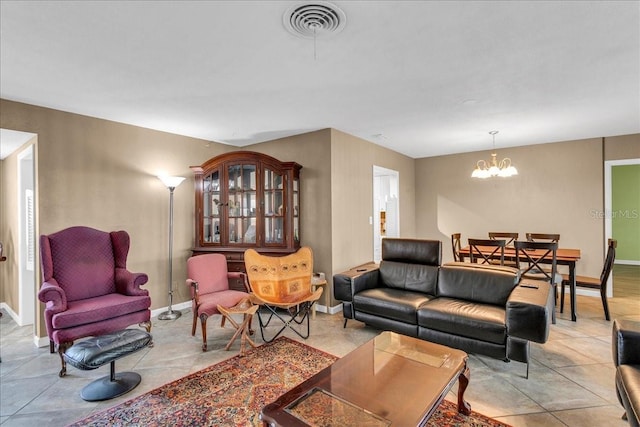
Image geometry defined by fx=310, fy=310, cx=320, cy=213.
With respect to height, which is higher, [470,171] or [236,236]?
[470,171]

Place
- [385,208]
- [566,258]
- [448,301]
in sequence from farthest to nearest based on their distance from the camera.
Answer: [385,208] < [566,258] < [448,301]

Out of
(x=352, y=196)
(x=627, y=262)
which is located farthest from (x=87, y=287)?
(x=627, y=262)

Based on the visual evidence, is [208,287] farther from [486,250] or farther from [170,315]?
Result: [486,250]

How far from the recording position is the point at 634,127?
4281mm

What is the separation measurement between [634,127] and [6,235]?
29.2ft

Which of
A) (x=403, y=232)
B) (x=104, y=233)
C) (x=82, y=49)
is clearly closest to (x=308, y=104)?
(x=82, y=49)

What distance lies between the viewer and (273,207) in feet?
14.4

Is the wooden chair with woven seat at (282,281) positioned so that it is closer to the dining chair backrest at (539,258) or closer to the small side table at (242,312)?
the small side table at (242,312)

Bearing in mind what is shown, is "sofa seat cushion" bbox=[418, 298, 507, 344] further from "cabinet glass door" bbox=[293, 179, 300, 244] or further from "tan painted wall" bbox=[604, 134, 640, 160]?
"tan painted wall" bbox=[604, 134, 640, 160]

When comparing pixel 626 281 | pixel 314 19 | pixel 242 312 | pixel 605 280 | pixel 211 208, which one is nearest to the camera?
pixel 314 19

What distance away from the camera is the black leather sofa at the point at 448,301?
2500 millimetres

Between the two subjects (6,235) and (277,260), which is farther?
(6,235)

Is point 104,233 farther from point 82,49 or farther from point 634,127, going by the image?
point 634,127

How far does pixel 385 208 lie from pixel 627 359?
14.8 ft
